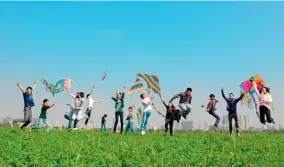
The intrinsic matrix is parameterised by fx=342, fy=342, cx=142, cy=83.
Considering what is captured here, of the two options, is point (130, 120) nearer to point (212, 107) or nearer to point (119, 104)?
point (119, 104)

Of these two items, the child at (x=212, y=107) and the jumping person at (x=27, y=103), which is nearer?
the jumping person at (x=27, y=103)

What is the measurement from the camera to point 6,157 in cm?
787

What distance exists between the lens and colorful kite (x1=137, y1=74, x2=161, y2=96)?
23781mm

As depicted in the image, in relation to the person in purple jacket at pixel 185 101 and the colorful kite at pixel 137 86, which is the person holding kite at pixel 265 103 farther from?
the colorful kite at pixel 137 86

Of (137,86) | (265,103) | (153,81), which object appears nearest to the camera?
(265,103)

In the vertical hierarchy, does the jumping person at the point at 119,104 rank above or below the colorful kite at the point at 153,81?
below

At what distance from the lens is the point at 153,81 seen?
24.2 metres

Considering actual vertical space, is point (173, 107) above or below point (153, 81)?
below

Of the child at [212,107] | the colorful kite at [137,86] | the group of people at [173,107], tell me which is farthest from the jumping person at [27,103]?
the child at [212,107]

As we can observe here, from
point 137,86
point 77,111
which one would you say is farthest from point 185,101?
point 137,86

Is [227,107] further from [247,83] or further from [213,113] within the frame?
[247,83]

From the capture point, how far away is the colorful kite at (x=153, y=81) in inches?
936

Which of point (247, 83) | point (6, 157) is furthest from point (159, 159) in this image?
point (247, 83)

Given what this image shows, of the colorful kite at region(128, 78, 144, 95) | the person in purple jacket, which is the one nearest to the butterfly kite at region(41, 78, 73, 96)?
the colorful kite at region(128, 78, 144, 95)
